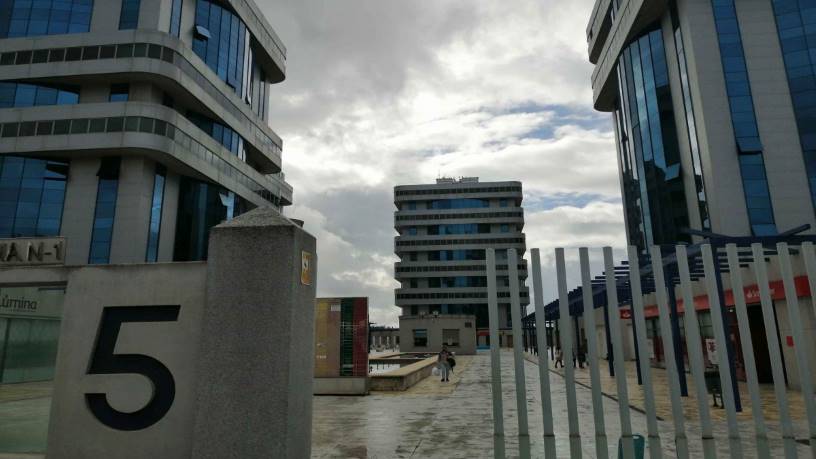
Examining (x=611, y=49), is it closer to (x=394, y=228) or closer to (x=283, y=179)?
(x=283, y=179)

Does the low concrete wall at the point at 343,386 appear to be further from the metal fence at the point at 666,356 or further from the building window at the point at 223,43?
the building window at the point at 223,43

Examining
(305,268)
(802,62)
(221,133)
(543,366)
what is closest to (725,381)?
(543,366)

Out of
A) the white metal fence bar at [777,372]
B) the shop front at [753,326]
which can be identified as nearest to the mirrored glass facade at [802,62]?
the shop front at [753,326]

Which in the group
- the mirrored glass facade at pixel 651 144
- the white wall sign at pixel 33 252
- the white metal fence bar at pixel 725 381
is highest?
the mirrored glass facade at pixel 651 144

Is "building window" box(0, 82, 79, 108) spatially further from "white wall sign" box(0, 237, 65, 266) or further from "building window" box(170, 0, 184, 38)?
"white wall sign" box(0, 237, 65, 266)

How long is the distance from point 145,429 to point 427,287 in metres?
103

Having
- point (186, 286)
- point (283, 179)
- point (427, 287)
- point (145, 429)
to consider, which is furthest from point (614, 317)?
point (427, 287)

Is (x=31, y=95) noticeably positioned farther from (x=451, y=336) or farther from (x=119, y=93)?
(x=451, y=336)

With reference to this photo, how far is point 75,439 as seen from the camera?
685 centimetres

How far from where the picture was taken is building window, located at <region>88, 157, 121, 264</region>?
123ft

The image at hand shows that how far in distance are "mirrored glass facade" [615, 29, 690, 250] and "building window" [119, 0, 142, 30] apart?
158ft

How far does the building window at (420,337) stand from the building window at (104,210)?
47.6 m

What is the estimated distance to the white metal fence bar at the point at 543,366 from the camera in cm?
632

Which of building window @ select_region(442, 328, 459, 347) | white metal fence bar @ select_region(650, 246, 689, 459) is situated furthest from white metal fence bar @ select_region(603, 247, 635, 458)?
building window @ select_region(442, 328, 459, 347)
